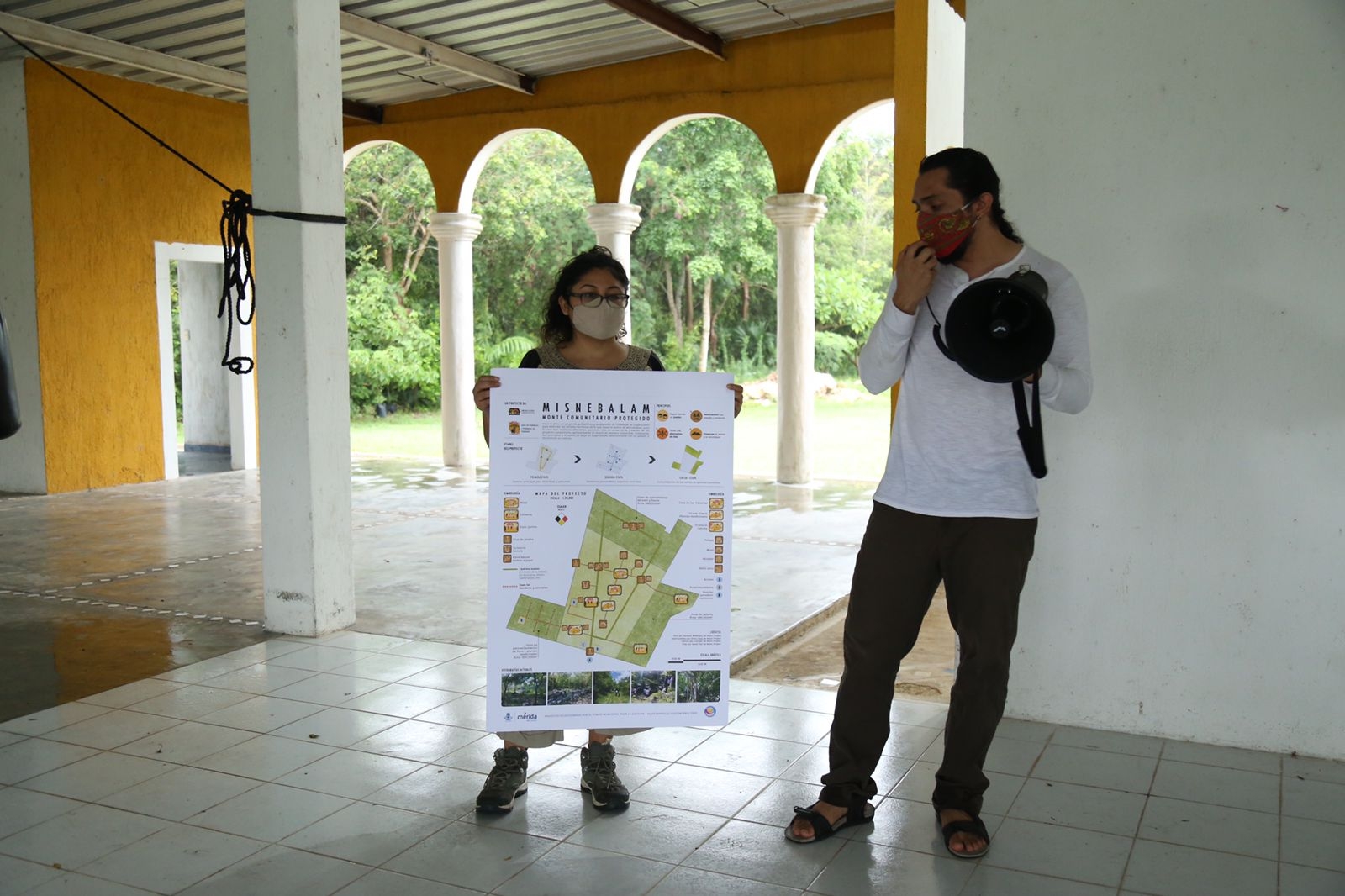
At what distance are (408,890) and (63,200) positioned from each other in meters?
9.06

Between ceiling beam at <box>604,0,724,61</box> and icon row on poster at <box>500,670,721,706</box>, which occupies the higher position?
ceiling beam at <box>604,0,724,61</box>

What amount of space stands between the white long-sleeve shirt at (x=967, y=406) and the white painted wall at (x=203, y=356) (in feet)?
32.9

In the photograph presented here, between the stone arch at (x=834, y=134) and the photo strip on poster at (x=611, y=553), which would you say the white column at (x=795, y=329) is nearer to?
the stone arch at (x=834, y=134)

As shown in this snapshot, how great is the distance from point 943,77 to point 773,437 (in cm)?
1126

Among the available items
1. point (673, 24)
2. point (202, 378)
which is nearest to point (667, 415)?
point (673, 24)

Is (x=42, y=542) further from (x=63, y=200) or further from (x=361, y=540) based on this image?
(x=63, y=200)

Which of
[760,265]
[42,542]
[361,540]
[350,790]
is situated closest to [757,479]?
[361,540]

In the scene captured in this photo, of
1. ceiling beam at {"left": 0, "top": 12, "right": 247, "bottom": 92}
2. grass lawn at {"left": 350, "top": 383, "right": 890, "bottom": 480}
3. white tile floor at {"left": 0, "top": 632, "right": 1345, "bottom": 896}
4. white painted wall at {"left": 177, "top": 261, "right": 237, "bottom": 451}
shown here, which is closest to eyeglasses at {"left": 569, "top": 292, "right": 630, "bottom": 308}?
white tile floor at {"left": 0, "top": 632, "right": 1345, "bottom": 896}

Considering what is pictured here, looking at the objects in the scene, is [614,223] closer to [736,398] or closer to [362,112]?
[362,112]

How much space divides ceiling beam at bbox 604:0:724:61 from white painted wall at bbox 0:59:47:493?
16.6ft

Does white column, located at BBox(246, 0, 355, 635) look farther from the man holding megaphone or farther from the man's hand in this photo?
the man's hand

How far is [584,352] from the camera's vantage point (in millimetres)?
3031

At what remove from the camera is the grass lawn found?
14305 millimetres

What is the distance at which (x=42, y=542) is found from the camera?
734cm
